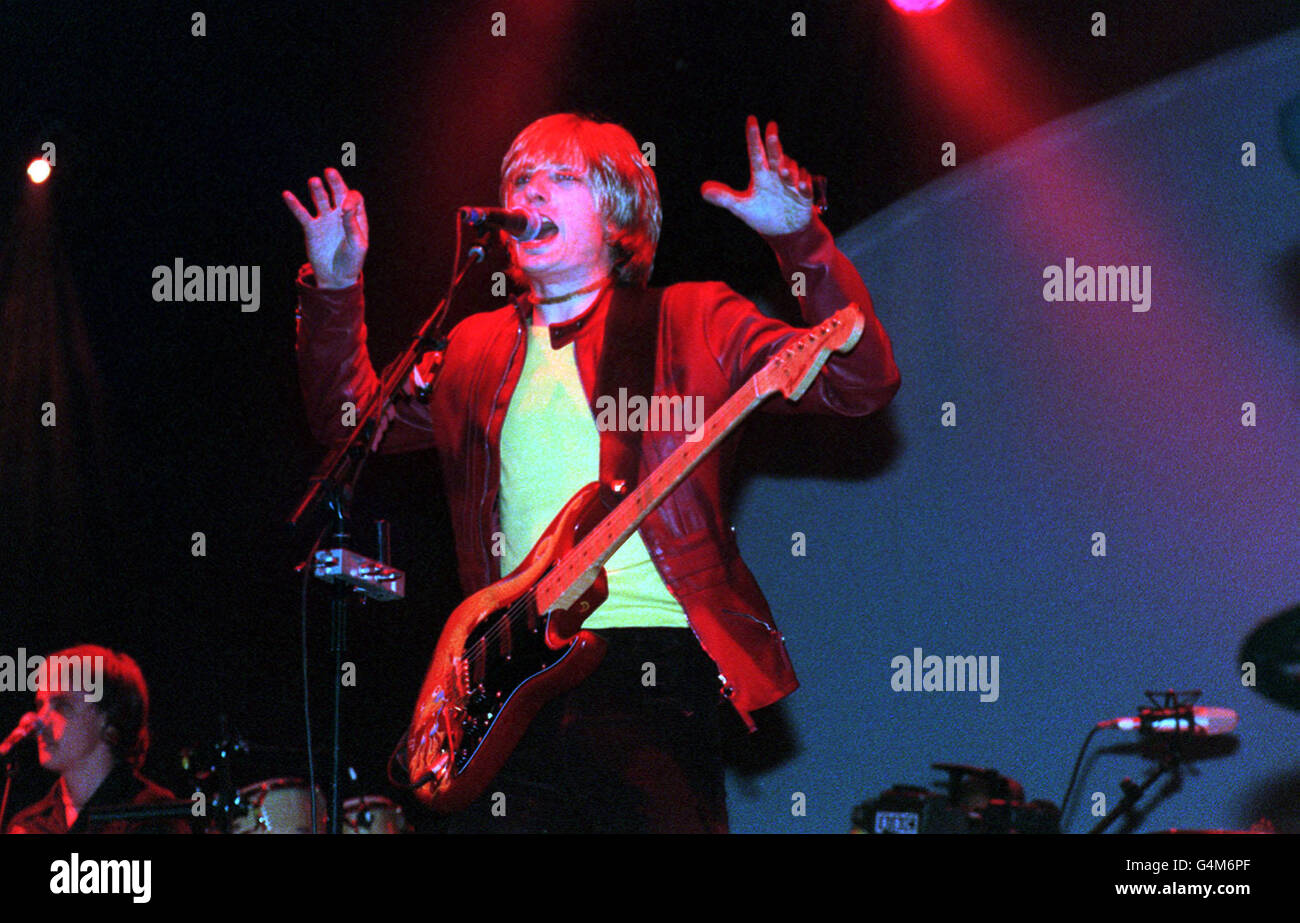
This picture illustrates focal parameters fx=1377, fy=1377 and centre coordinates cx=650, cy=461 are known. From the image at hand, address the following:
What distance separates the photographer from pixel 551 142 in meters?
3.44

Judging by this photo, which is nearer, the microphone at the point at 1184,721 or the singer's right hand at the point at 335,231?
the singer's right hand at the point at 335,231

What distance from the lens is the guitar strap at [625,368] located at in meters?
3.06

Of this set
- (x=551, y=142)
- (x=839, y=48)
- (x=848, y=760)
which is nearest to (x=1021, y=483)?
(x=848, y=760)

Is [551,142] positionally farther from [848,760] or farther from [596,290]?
[848,760]

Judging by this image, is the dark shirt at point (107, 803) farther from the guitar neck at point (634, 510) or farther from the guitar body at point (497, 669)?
the guitar neck at point (634, 510)

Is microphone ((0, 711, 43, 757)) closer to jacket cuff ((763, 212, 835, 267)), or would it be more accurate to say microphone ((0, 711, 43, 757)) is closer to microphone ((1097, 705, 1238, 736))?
jacket cuff ((763, 212, 835, 267))

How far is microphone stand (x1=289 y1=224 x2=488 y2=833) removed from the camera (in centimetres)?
286

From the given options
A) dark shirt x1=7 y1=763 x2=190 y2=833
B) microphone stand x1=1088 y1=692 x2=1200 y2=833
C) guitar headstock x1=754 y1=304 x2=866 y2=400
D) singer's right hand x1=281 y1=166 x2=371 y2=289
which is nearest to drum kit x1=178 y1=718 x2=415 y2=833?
dark shirt x1=7 y1=763 x2=190 y2=833

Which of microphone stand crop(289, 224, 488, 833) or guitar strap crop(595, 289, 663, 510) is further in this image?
guitar strap crop(595, 289, 663, 510)

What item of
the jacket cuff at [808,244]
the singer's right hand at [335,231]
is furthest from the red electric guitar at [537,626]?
the singer's right hand at [335,231]

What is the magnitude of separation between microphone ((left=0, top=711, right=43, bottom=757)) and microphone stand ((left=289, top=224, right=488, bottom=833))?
4.20 feet

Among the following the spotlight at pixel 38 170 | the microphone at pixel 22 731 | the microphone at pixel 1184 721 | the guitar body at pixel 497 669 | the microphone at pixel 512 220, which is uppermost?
the spotlight at pixel 38 170

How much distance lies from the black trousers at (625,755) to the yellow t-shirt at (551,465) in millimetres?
131
